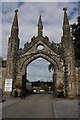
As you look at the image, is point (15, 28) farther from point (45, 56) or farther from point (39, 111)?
point (39, 111)

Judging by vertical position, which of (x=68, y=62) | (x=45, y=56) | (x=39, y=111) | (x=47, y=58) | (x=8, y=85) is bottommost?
(x=39, y=111)

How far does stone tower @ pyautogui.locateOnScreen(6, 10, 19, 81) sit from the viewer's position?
2274 centimetres

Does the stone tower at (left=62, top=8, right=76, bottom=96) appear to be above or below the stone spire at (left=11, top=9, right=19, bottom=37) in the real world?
below

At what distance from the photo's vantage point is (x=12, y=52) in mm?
23406

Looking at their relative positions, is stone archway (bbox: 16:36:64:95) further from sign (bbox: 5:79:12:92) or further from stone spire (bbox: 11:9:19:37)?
sign (bbox: 5:79:12:92)

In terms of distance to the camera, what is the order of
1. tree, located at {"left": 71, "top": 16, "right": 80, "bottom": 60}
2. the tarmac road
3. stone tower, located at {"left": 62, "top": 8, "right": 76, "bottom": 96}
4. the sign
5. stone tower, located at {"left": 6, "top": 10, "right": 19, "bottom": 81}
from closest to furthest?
1. the tarmac road
2. the sign
3. stone tower, located at {"left": 62, "top": 8, "right": 76, "bottom": 96}
4. stone tower, located at {"left": 6, "top": 10, "right": 19, "bottom": 81}
5. tree, located at {"left": 71, "top": 16, "right": 80, "bottom": 60}

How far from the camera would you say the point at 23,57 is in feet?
77.6

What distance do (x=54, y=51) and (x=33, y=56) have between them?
319 cm

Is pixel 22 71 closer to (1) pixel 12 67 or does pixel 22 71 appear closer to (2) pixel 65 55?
(1) pixel 12 67

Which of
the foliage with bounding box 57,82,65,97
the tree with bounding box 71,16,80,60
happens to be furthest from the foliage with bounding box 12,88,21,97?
the tree with bounding box 71,16,80,60

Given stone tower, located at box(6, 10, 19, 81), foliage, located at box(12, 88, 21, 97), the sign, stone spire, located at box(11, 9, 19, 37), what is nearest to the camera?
the sign

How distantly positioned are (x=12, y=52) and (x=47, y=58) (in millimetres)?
5215

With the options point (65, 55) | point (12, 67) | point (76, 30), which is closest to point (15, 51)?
point (12, 67)

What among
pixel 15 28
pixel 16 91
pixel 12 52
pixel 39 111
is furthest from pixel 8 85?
pixel 15 28
